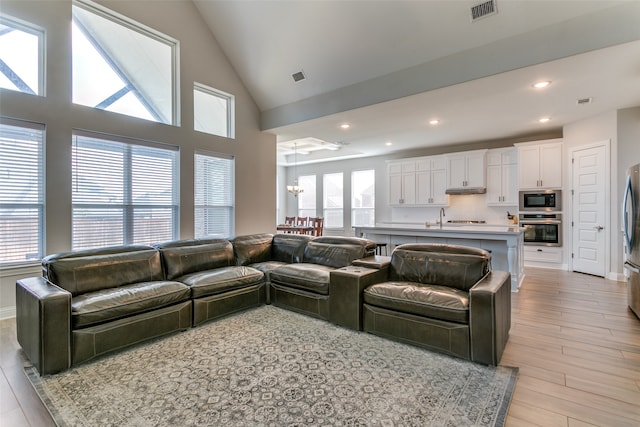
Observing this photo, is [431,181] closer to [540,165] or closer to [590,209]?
[540,165]

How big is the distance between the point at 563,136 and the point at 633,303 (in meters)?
3.83

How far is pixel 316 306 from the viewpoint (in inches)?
135

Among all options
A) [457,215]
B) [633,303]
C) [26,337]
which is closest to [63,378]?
[26,337]

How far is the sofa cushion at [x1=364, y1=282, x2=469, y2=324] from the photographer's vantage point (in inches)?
99.6

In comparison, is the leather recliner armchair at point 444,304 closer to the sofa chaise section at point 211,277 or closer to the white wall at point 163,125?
the sofa chaise section at point 211,277

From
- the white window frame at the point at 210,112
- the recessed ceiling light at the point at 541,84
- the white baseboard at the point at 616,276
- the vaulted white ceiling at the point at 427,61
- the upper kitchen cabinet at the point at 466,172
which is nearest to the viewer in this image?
the vaulted white ceiling at the point at 427,61

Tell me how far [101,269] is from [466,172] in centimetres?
722

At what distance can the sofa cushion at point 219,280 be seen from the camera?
325 centimetres

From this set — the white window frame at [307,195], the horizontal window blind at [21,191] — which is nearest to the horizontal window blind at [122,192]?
Answer: the horizontal window blind at [21,191]

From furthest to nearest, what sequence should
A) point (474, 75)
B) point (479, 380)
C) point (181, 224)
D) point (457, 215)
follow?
point (457, 215) → point (181, 224) → point (474, 75) → point (479, 380)

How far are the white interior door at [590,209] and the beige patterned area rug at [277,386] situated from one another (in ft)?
15.2

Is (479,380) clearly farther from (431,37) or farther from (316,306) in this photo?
(431,37)

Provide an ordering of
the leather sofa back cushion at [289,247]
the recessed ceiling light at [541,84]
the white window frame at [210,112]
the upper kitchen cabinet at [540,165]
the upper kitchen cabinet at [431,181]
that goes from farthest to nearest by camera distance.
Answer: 1. the upper kitchen cabinet at [431,181]
2. the upper kitchen cabinet at [540,165]
3. the white window frame at [210,112]
4. the leather sofa back cushion at [289,247]
5. the recessed ceiling light at [541,84]

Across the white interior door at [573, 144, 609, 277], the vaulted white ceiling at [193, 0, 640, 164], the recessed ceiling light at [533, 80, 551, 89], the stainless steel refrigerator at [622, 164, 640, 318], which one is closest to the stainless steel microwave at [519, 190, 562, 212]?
the white interior door at [573, 144, 609, 277]
